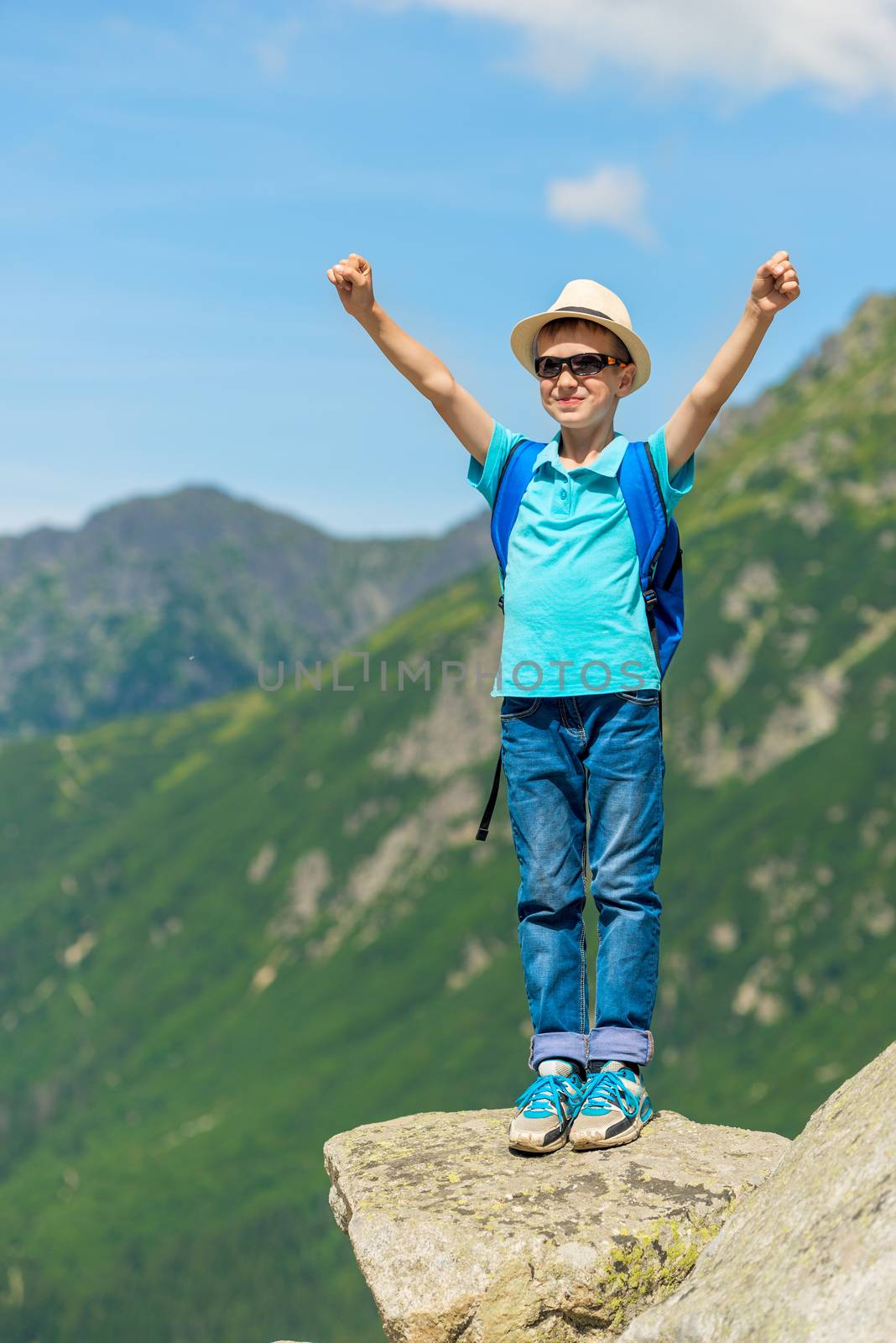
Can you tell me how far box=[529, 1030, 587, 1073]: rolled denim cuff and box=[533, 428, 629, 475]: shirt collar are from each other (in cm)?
428

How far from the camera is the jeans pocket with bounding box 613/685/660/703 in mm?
10305

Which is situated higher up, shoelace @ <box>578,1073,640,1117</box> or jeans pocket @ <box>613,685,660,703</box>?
jeans pocket @ <box>613,685,660,703</box>

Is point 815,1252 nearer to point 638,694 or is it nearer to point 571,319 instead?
point 638,694

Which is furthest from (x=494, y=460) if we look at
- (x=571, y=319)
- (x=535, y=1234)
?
(x=535, y=1234)

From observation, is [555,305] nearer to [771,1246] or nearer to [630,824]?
[630,824]

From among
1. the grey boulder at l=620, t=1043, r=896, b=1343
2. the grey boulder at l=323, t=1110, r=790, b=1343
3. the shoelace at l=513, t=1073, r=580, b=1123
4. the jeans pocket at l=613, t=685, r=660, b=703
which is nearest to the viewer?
the grey boulder at l=620, t=1043, r=896, b=1343

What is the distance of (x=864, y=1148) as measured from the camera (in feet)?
25.1

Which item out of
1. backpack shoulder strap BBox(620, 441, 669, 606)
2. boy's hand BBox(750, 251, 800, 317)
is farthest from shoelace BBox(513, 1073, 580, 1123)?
boy's hand BBox(750, 251, 800, 317)

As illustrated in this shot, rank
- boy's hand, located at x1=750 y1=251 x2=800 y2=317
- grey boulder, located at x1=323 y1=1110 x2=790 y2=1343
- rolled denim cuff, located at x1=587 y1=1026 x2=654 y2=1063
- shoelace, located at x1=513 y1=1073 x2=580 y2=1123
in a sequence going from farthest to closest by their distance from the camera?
rolled denim cuff, located at x1=587 y1=1026 x2=654 y2=1063 → shoelace, located at x1=513 y1=1073 x2=580 y2=1123 → boy's hand, located at x1=750 y1=251 x2=800 y2=317 → grey boulder, located at x1=323 y1=1110 x2=790 y2=1343

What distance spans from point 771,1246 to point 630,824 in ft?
11.3

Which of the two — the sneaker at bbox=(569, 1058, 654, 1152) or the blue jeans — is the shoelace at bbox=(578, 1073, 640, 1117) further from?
the blue jeans

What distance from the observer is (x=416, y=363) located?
1071cm

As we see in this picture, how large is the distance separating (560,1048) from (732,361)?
17.3ft

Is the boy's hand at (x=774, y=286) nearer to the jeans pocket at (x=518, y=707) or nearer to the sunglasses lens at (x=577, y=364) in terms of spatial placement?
the sunglasses lens at (x=577, y=364)
